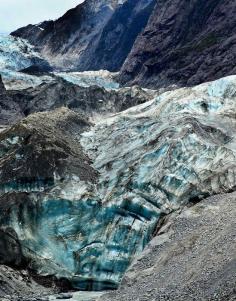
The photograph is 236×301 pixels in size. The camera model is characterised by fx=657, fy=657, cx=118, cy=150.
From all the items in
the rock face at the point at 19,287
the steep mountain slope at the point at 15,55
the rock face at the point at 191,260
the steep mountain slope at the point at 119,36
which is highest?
the rock face at the point at 191,260

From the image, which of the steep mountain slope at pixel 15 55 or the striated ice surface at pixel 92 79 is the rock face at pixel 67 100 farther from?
the steep mountain slope at pixel 15 55

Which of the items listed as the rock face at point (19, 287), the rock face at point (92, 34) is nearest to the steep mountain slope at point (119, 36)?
the rock face at point (92, 34)

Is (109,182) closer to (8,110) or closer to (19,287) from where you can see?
(19,287)

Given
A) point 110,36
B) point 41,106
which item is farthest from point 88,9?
point 41,106

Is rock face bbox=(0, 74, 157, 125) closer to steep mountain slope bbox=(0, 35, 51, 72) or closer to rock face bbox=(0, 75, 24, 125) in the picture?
rock face bbox=(0, 75, 24, 125)

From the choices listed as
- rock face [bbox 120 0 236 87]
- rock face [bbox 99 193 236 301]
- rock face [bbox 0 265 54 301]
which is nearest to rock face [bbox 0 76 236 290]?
rock face [bbox 0 265 54 301]

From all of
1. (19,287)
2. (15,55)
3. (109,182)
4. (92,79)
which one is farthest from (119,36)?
(19,287)
